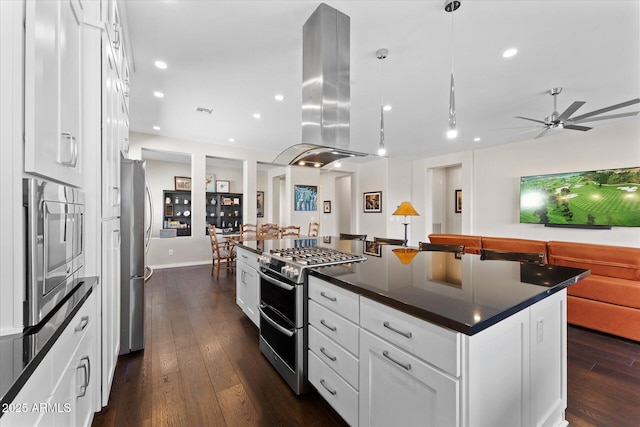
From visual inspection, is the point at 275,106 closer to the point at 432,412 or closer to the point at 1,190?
the point at 1,190

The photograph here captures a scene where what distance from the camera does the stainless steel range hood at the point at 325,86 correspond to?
209 centimetres

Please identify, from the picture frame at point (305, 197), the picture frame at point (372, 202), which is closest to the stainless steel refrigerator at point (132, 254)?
the picture frame at point (305, 197)

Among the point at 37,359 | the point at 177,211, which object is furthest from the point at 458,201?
the point at 37,359

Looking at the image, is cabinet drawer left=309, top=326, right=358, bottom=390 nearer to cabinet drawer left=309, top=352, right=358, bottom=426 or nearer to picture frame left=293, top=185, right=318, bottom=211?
cabinet drawer left=309, top=352, right=358, bottom=426

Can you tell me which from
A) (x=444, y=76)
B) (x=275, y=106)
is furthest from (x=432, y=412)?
(x=275, y=106)

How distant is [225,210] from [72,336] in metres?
7.61

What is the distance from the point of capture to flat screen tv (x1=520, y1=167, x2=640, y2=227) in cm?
444

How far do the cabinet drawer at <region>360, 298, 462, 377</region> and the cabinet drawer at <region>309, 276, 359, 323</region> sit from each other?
0.20 ft

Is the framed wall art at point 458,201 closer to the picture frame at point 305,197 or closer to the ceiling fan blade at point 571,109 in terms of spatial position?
the picture frame at point 305,197

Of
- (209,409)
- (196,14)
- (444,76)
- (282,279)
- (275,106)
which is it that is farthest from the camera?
(275,106)

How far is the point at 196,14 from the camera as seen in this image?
2135mm

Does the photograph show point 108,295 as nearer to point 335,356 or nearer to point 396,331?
point 335,356

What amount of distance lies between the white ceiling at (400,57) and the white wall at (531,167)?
416 millimetres

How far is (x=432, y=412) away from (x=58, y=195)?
1615 mm
